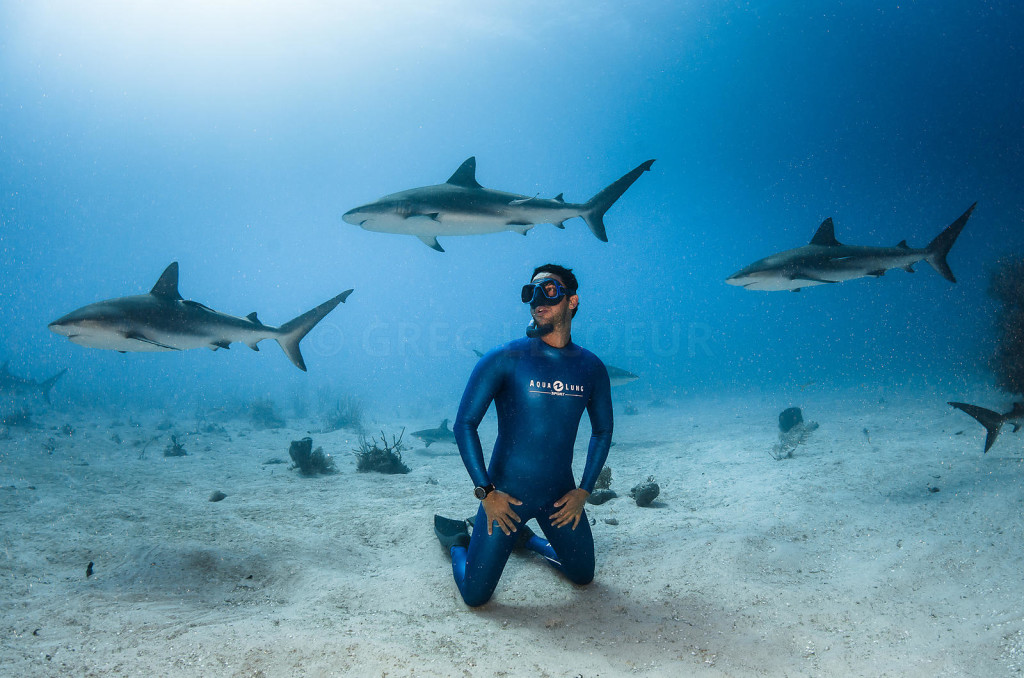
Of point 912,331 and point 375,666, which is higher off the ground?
point 912,331

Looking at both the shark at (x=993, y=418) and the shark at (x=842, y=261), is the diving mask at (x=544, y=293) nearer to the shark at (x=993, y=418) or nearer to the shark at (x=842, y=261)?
the shark at (x=842, y=261)

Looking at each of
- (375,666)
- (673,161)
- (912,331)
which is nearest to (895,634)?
(375,666)

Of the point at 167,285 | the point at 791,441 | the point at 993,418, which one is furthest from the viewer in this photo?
the point at 791,441

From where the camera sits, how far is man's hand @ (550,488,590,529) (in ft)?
10.8

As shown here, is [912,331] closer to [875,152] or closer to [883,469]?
[875,152]

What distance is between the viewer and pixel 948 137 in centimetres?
3250

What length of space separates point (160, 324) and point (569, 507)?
4870 millimetres

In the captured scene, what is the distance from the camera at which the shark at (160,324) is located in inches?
174

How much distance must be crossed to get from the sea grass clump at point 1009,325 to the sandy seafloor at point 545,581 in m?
5.08

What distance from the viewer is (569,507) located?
3.30m

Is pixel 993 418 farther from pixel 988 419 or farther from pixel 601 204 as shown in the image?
pixel 601 204

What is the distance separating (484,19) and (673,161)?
25.6 metres

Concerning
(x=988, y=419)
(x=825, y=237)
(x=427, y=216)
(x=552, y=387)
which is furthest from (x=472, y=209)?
(x=988, y=419)

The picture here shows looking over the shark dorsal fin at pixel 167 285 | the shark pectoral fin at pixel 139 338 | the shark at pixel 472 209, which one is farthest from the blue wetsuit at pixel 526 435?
the shark dorsal fin at pixel 167 285
